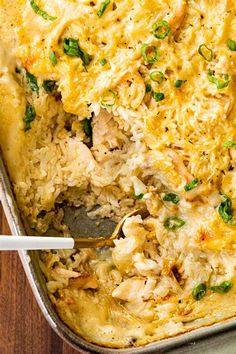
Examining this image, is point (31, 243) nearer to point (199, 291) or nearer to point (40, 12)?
point (199, 291)

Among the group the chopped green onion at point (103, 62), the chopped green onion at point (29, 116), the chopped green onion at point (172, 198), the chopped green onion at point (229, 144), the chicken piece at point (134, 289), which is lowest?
the chicken piece at point (134, 289)

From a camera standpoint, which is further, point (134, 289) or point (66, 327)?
point (134, 289)

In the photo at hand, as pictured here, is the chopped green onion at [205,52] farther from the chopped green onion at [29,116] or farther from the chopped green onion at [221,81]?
the chopped green onion at [29,116]

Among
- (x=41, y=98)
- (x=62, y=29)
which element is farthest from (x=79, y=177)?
(x=62, y=29)

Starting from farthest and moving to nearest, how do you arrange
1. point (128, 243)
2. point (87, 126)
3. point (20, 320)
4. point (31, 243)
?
point (20, 320), point (87, 126), point (128, 243), point (31, 243)

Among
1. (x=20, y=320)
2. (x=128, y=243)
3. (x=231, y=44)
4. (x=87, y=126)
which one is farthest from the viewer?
(x=20, y=320)

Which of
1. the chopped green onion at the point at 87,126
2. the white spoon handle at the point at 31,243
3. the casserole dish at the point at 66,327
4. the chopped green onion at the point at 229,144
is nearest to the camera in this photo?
the white spoon handle at the point at 31,243

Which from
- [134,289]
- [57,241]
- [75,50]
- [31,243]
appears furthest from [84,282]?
[75,50]

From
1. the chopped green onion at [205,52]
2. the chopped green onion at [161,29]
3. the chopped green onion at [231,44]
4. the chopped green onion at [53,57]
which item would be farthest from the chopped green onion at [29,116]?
the chopped green onion at [231,44]
